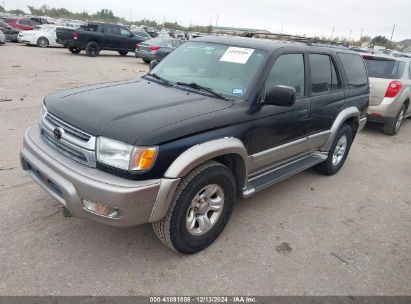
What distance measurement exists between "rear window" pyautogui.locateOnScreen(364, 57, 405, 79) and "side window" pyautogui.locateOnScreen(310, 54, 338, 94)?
371 centimetres

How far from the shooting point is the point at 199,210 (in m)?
3.10

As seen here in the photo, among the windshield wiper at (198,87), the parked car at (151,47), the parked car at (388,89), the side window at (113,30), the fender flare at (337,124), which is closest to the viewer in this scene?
the windshield wiper at (198,87)

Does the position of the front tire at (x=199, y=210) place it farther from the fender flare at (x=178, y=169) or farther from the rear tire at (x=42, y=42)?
the rear tire at (x=42, y=42)

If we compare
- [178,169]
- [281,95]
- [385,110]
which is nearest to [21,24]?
[385,110]

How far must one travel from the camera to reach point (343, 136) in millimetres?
5250

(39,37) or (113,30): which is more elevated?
(113,30)

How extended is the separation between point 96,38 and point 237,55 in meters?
17.5

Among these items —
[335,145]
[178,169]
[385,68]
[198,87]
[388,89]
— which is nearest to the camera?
[178,169]

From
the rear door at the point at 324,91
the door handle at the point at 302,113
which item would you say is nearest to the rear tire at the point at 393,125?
the rear door at the point at 324,91

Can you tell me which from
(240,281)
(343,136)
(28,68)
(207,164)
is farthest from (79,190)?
(28,68)

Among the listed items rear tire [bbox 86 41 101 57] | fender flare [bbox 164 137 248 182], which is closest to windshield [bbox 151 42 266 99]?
fender flare [bbox 164 137 248 182]

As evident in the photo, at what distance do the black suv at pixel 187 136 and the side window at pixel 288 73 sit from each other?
11mm

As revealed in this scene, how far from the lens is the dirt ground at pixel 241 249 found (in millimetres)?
2746

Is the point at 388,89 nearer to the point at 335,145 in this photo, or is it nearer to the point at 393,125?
the point at 393,125
